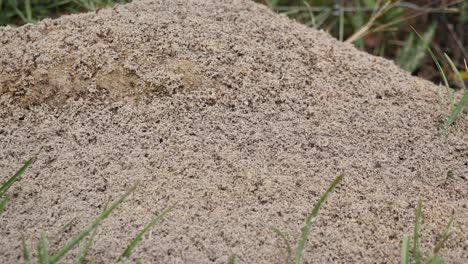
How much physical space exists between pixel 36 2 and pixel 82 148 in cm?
150

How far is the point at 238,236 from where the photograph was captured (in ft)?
4.37

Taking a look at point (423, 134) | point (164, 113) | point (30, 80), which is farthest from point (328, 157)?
point (30, 80)

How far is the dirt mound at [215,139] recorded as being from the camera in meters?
1.36

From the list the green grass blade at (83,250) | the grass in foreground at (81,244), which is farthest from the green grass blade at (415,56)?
the green grass blade at (83,250)

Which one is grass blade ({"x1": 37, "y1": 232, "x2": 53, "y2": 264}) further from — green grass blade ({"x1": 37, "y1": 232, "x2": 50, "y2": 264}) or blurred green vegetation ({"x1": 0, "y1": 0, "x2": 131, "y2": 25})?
blurred green vegetation ({"x1": 0, "y1": 0, "x2": 131, "y2": 25})

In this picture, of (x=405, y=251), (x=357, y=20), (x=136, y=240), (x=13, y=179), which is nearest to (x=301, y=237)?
(x=405, y=251)

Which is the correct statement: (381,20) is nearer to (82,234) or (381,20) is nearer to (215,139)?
(215,139)

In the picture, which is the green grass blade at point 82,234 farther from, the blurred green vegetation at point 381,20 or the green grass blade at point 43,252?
the blurred green vegetation at point 381,20

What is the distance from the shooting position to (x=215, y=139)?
61.3 inches

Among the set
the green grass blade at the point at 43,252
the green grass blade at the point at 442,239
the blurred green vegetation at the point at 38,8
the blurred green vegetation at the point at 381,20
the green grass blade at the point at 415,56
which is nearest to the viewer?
the green grass blade at the point at 43,252

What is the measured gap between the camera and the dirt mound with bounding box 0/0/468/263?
1357mm

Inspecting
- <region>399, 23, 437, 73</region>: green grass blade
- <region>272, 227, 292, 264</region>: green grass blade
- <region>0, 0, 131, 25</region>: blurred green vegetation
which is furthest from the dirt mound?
<region>399, 23, 437, 73</region>: green grass blade

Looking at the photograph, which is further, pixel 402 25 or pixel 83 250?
pixel 402 25

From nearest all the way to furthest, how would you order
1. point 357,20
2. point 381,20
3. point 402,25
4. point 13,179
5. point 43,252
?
point 43,252 < point 13,179 < point 357,20 < point 381,20 < point 402,25
